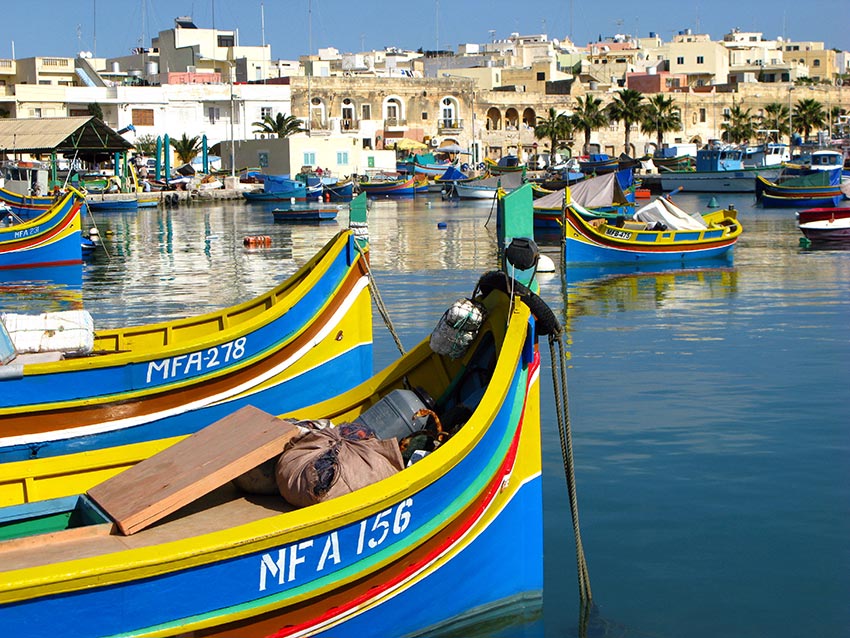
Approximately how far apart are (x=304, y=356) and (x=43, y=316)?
7.86 ft

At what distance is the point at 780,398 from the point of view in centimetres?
1261

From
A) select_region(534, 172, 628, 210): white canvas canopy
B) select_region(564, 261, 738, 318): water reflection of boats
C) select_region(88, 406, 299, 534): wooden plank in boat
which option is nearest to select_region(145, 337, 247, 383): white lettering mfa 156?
select_region(88, 406, 299, 534): wooden plank in boat

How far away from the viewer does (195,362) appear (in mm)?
9734

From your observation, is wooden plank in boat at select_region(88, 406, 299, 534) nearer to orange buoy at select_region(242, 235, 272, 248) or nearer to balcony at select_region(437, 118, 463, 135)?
orange buoy at select_region(242, 235, 272, 248)

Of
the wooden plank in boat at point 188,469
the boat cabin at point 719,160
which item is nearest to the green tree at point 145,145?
the boat cabin at point 719,160

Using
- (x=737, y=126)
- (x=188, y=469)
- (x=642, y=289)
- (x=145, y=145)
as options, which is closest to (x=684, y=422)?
(x=188, y=469)

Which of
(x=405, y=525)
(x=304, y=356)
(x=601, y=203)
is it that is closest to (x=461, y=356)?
(x=405, y=525)

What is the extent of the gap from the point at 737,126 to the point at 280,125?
39.9 meters

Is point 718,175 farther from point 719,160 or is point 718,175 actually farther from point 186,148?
point 186,148

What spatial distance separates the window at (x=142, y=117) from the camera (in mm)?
68562

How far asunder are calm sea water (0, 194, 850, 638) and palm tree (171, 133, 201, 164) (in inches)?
1639

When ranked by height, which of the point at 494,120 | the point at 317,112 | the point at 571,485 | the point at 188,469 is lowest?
Answer: the point at 571,485

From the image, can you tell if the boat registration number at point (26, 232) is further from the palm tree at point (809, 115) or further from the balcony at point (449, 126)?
the palm tree at point (809, 115)

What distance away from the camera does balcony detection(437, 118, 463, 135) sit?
85.7 meters
